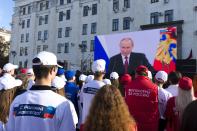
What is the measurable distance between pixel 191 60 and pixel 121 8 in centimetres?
1340

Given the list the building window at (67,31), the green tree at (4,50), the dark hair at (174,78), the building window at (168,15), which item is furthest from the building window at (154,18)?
the green tree at (4,50)

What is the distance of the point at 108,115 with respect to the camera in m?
3.05

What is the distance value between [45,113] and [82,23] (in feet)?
130

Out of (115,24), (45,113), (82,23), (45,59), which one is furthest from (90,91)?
(82,23)

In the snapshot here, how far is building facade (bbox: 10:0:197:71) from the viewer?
31141mm

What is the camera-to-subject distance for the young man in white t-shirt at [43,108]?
333cm

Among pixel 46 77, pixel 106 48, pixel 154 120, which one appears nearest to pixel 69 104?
pixel 46 77

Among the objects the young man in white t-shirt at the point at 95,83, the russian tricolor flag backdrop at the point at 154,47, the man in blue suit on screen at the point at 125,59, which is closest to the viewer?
the young man in white t-shirt at the point at 95,83

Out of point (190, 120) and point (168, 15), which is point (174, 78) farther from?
point (168, 15)

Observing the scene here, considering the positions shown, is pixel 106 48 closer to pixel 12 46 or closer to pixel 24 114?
pixel 24 114

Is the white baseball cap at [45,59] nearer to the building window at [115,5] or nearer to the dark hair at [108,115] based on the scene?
the dark hair at [108,115]

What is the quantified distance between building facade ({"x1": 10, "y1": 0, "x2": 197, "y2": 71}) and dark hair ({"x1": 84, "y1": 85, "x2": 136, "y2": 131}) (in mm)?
27616

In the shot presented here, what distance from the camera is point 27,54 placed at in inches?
1973

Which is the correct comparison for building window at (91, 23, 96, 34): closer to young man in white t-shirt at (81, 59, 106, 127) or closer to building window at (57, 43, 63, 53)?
building window at (57, 43, 63, 53)
